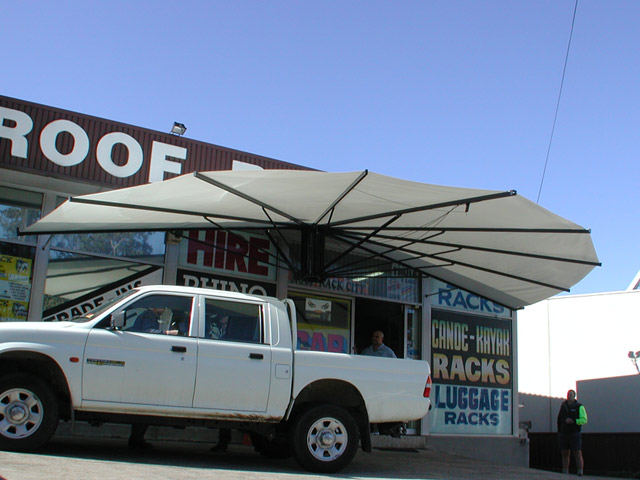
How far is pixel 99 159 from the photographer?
11094mm

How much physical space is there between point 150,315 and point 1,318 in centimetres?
385

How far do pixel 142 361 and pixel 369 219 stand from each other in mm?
3569

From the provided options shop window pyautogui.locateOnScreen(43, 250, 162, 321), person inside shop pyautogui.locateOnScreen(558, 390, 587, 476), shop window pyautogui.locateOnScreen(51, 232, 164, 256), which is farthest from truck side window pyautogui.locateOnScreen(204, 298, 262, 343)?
person inside shop pyautogui.locateOnScreen(558, 390, 587, 476)

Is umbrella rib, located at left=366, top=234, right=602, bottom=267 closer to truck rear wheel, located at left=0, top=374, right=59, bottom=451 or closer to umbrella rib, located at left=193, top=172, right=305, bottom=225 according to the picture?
umbrella rib, located at left=193, top=172, right=305, bottom=225

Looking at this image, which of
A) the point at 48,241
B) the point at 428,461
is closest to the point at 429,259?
the point at 428,461

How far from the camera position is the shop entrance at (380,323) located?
47.4 ft

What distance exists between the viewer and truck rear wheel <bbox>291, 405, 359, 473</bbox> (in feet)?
26.4

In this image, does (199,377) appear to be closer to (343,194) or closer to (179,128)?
(343,194)

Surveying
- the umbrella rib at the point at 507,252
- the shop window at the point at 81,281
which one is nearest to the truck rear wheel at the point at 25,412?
the shop window at the point at 81,281

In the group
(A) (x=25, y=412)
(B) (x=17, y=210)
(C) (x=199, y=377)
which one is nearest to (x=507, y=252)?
(C) (x=199, y=377)

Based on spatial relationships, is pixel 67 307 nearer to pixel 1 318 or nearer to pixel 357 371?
pixel 1 318

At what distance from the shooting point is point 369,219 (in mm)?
9570

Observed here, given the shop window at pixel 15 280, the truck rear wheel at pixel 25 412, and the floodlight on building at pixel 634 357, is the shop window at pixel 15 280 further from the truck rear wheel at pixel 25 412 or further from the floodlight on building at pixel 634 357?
the floodlight on building at pixel 634 357

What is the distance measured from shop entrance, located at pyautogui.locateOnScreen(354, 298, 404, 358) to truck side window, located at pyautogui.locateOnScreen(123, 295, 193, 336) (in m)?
6.72
